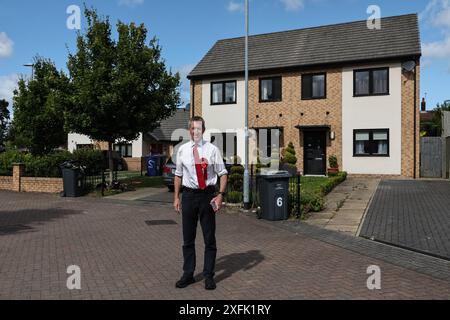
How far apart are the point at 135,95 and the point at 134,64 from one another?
3.69 feet

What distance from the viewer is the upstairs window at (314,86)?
21266 millimetres

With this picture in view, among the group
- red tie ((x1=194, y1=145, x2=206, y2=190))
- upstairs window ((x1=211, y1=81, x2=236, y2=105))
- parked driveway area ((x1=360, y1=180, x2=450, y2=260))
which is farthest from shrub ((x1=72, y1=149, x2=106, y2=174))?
red tie ((x1=194, y1=145, x2=206, y2=190))

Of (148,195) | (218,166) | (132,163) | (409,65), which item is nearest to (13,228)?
(218,166)

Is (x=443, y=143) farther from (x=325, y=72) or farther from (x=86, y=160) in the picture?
(x=86, y=160)

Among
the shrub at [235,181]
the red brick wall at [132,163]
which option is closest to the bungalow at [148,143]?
the red brick wall at [132,163]

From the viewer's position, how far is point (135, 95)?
15719 mm

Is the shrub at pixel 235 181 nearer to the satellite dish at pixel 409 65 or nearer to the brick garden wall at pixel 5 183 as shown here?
the brick garden wall at pixel 5 183

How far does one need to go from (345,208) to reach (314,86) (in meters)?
11.3

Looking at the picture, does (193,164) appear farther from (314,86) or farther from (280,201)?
(314,86)

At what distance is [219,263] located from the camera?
628 cm

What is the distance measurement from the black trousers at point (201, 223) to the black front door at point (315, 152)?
16.8 meters

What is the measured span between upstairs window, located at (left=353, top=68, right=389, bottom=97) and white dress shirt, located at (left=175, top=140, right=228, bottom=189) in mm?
16573

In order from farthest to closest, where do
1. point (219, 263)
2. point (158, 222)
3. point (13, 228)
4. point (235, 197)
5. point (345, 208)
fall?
point (235, 197) < point (345, 208) < point (158, 222) < point (13, 228) < point (219, 263)

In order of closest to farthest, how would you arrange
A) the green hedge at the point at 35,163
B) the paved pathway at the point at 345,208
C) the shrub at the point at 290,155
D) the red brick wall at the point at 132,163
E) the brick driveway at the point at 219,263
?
1. the brick driveway at the point at 219,263
2. the paved pathway at the point at 345,208
3. the green hedge at the point at 35,163
4. the shrub at the point at 290,155
5. the red brick wall at the point at 132,163
